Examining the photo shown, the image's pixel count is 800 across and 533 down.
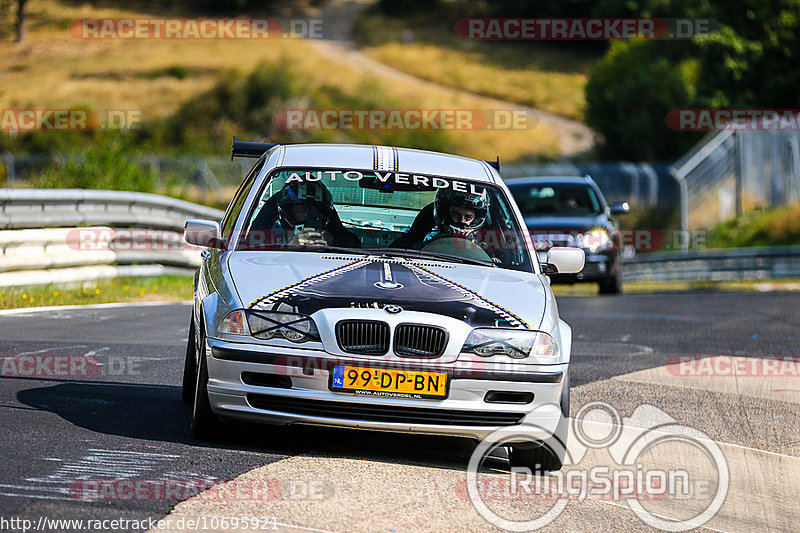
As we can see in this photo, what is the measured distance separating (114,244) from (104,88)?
59.0 metres

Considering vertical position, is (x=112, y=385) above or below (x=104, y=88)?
below

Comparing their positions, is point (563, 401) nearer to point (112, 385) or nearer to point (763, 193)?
point (112, 385)

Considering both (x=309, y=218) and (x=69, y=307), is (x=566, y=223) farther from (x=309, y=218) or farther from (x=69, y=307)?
(x=309, y=218)

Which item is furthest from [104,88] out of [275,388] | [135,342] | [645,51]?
[275,388]

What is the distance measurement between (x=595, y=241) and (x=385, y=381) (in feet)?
41.9

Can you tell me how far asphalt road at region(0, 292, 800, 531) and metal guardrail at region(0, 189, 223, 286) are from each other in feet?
7.77

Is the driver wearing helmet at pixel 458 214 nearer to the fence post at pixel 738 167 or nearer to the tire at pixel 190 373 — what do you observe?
the tire at pixel 190 373

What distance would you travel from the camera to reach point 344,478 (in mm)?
5715

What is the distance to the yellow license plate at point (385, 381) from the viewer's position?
19.6 ft

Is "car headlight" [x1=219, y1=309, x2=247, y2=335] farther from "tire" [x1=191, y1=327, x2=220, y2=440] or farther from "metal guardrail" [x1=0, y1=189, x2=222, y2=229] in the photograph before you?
"metal guardrail" [x1=0, y1=189, x2=222, y2=229]

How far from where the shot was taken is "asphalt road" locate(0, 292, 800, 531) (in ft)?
16.8

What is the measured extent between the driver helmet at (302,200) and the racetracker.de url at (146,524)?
8.55ft

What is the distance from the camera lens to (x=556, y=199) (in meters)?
19.4

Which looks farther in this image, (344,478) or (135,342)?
(135,342)
